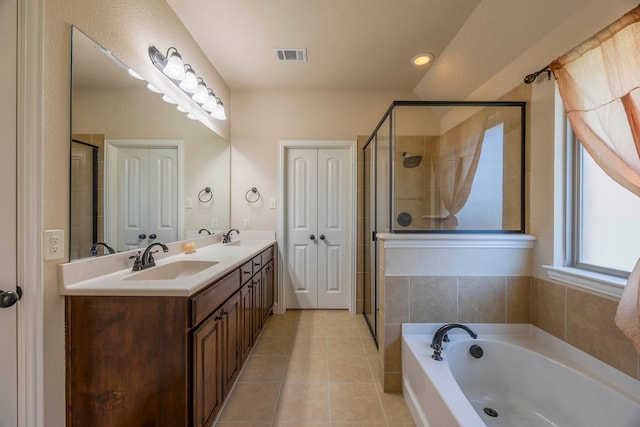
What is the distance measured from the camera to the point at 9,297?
2.99 ft

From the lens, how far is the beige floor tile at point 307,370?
178cm

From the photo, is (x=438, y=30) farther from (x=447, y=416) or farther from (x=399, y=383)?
(x=399, y=383)

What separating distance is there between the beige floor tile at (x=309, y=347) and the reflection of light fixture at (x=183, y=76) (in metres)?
2.24

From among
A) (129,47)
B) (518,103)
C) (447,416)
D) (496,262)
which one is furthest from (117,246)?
(518,103)

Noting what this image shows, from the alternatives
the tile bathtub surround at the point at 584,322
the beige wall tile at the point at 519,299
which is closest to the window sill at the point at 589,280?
the tile bathtub surround at the point at 584,322

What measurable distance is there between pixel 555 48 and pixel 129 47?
2.42 metres

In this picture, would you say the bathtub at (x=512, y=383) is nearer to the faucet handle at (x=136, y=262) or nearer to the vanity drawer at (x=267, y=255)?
the vanity drawer at (x=267, y=255)

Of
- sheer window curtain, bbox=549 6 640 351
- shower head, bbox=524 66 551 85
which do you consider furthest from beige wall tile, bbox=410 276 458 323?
shower head, bbox=524 66 551 85

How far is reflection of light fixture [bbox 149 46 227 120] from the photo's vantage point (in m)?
1.64

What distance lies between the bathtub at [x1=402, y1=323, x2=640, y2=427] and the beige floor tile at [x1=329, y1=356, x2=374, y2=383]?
32 centimetres

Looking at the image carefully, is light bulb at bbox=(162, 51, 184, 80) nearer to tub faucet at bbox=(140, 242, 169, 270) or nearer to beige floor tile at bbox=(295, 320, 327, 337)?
tub faucet at bbox=(140, 242, 169, 270)

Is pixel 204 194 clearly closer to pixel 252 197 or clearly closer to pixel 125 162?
pixel 252 197

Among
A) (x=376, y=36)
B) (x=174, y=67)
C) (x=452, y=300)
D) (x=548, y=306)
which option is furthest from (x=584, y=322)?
(x=174, y=67)

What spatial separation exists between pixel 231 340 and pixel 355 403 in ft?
2.85
